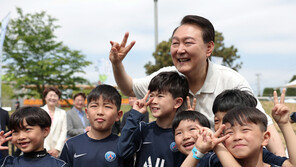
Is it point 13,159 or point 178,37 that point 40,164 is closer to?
point 13,159

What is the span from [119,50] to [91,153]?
1053mm

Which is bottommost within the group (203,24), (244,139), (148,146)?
(148,146)

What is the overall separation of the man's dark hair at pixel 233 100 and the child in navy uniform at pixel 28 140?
60.2 inches

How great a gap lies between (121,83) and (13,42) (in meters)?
14.9

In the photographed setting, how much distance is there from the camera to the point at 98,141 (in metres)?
2.67

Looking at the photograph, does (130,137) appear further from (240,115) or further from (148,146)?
(240,115)

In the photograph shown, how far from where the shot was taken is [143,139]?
102 inches

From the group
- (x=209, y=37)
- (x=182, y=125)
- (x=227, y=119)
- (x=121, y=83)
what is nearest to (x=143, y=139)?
(x=182, y=125)

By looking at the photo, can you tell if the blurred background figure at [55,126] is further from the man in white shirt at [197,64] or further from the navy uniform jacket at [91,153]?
the man in white shirt at [197,64]

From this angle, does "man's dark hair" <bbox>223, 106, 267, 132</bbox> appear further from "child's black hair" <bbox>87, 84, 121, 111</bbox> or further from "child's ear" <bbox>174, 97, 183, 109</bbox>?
"child's black hair" <bbox>87, 84, 121, 111</bbox>

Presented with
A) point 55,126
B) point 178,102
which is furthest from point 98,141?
point 55,126

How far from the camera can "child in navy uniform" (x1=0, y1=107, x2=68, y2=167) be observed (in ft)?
8.21

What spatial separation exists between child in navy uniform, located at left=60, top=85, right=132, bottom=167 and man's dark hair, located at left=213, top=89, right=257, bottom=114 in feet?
3.43

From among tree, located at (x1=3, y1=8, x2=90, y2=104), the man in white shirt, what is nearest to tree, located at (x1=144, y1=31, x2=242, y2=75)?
tree, located at (x1=3, y1=8, x2=90, y2=104)
